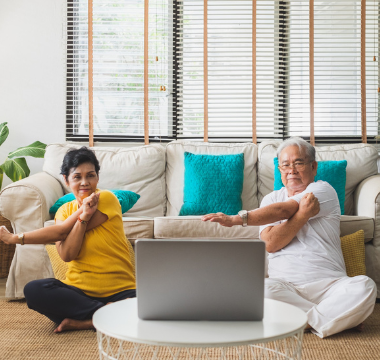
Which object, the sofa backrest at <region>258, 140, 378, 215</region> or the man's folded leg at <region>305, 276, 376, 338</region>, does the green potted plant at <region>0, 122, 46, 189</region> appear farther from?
the man's folded leg at <region>305, 276, 376, 338</region>

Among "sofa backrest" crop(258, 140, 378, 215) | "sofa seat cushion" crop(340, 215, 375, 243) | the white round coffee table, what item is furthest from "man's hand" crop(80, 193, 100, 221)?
"sofa backrest" crop(258, 140, 378, 215)

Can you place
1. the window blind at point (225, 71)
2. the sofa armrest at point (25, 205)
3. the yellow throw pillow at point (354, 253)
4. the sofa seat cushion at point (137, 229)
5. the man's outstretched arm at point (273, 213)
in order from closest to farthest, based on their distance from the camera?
1. the man's outstretched arm at point (273, 213)
2. the yellow throw pillow at point (354, 253)
3. the sofa armrest at point (25, 205)
4. the sofa seat cushion at point (137, 229)
5. the window blind at point (225, 71)

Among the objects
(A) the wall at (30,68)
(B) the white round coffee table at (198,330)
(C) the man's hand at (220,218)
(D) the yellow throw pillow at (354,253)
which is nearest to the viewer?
(B) the white round coffee table at (198,330)

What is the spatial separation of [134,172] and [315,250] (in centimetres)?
161

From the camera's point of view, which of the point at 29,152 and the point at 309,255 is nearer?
the point at 309,255

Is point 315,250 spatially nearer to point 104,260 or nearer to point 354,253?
point 354,253

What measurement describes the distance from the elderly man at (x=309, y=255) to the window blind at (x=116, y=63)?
2.02m

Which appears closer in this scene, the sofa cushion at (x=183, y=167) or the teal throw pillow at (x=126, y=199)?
the teal throw pillow at (x=126, y=199)

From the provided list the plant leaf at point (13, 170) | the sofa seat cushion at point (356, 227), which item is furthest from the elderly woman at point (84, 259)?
the plant leaf at point (13, 170)

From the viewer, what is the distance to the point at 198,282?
1227 millimetres

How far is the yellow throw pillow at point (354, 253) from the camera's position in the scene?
268 cm

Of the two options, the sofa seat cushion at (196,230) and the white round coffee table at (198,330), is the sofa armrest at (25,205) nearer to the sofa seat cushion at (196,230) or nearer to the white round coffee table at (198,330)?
the sofa seat cushion at (196,230)

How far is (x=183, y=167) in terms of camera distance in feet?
11.6

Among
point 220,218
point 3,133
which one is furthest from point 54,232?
point 3,133
